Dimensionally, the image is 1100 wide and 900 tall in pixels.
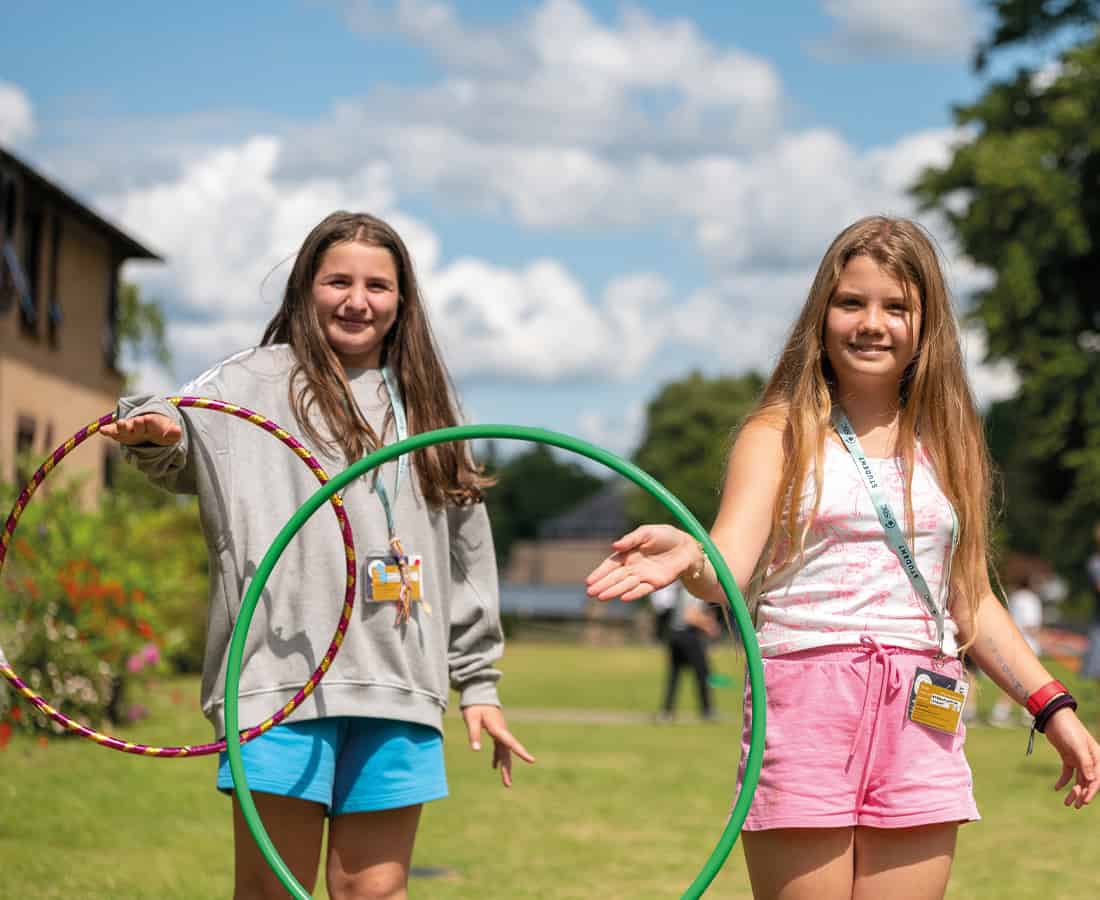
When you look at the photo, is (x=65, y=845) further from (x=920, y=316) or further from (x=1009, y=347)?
(x=1009, y=347)

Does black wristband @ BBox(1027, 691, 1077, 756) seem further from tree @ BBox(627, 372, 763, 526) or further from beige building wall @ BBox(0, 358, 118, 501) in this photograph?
tree @ BBox(627, 372, 763, 526)

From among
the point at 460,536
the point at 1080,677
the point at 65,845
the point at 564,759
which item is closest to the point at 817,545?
the point at 460,536

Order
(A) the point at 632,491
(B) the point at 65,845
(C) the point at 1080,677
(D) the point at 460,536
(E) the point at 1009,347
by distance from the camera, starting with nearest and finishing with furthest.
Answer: (D) the point at 460,536, (B) the point at 65,845, (C) the point at 1080,677, (E) the point at 1009,347, (A) the point at 632,491

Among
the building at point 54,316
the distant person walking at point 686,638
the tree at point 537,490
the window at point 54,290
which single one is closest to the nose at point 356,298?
the distant person walking at point 686,638

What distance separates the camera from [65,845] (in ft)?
27.8

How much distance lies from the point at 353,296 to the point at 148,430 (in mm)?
677

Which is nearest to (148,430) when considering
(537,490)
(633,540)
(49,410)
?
(633,540)

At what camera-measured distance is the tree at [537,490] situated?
5463 inches

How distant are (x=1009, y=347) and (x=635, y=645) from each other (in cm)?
2992

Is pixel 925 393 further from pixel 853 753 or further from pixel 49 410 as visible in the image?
pixel 49 410

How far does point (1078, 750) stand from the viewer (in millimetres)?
3957

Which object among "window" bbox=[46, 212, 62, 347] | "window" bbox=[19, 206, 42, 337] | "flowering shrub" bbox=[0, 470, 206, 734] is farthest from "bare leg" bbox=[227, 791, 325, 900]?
"window" bbox=[46, 212, 62, 347]

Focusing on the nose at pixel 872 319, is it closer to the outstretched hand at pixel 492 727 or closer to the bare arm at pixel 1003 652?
the bare arm at pixel 1003 652

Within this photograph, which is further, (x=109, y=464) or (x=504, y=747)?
(x=109, y=464)
